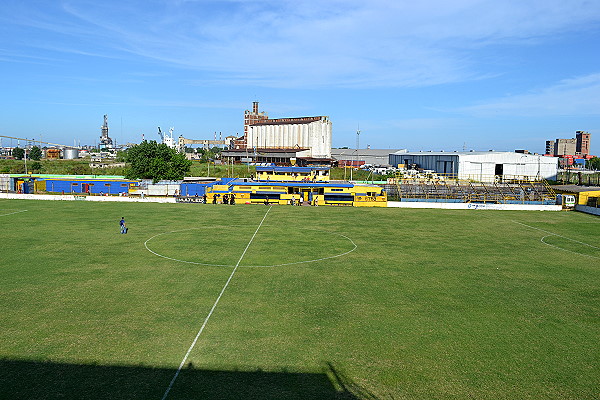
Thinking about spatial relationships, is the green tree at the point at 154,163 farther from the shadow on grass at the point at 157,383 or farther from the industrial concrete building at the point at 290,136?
the shadow on grass at the point at 157,383

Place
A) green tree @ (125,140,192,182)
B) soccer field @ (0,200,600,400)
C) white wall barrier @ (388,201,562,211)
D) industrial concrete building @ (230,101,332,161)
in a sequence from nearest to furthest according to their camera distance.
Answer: soccer field @ (0,200,600,400)
white wall barrier @ (388,201,562,211)
green tree @ (125,140,192,182)
industrial concrete building @ (230,101,332,161)

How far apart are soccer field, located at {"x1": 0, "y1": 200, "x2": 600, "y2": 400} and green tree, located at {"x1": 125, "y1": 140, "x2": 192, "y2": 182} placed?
44921mm

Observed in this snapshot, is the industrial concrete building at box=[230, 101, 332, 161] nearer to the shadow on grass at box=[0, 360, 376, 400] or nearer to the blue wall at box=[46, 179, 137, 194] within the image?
the blue wall at box=[46, 179, 137, 194]

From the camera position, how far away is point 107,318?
18406 millimetres

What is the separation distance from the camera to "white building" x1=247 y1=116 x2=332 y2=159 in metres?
156

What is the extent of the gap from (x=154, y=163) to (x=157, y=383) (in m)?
73.5

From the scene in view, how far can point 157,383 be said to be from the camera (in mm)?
13477

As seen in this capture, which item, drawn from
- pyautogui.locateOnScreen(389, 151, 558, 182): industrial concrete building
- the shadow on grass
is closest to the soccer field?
the shadow on grass

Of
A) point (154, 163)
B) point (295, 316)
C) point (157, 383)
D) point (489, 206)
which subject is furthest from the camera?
point (154, 163)

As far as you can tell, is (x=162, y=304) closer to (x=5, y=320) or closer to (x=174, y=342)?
(x=174, y=342)

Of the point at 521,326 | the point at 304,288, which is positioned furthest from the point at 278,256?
the point at 521,326

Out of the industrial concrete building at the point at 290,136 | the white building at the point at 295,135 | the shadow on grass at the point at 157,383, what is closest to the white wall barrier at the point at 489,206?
the shadow on grass at the point at 157,383

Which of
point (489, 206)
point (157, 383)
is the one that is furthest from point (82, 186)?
point (157, 383)

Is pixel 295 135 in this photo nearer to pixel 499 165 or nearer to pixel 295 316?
pixel 499 165
